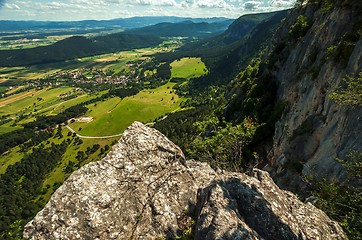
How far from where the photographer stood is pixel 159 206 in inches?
866

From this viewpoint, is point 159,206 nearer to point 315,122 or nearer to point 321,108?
point 315,122

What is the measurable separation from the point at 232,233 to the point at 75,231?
35.6 feet

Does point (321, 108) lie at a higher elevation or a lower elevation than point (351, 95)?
lower

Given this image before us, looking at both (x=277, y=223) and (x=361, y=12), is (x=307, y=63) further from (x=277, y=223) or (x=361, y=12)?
(x=277, y=223)

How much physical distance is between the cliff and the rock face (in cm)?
1238

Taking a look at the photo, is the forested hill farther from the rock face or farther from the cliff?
the rock face

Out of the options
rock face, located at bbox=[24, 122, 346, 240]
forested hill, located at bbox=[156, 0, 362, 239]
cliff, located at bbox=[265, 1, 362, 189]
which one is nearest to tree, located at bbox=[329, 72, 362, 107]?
forested hill, located at bbox=[156, 0, 362, 239]

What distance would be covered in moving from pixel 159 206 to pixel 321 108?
30090mm

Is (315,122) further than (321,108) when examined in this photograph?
No

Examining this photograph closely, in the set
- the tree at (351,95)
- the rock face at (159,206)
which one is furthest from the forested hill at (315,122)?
the rock face at (159,206)

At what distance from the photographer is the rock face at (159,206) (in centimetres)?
1844

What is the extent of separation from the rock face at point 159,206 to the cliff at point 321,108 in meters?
12.4

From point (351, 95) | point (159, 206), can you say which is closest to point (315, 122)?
point (351, 95)

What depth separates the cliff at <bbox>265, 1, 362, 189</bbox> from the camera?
3078 cm
